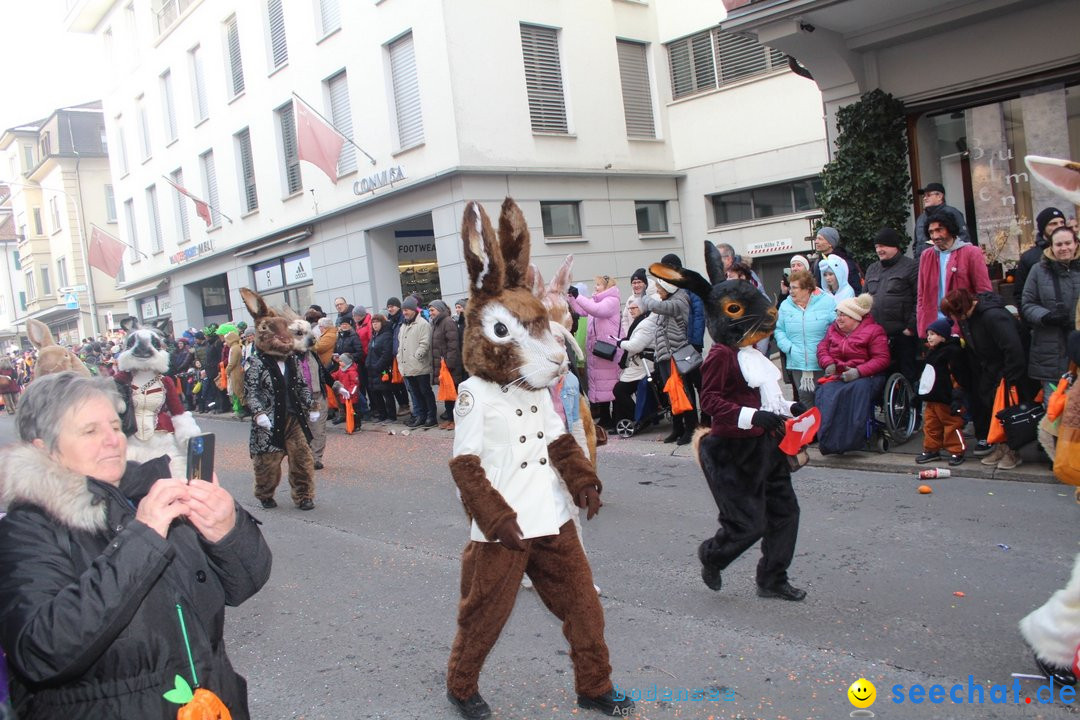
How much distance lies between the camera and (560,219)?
18594 mm

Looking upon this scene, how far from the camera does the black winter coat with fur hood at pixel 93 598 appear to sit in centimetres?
194

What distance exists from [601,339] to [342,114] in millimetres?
11480

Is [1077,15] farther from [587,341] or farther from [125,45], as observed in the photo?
[125,45]

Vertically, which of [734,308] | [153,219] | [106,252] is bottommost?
[734,308]

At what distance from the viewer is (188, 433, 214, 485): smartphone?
7.23ft

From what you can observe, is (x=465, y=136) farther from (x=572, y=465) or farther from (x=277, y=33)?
(x=572, y=465)

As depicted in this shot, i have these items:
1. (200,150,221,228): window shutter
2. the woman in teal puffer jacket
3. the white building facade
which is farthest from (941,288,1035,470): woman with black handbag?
(200,150,221,228): window shutter

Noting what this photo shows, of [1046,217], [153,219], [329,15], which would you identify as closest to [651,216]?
[329,15]

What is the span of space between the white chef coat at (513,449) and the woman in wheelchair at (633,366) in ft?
21.6

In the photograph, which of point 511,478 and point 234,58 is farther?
point 234,58

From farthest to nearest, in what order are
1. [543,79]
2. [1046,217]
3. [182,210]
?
[182,210] < [543,79] < [1046,217]

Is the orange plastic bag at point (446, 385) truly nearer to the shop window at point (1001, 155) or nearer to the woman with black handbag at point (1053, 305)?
the shop window at point (1001, 155)

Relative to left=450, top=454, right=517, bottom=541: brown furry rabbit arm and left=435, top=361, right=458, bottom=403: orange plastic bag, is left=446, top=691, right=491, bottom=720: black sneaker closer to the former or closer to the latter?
left=450, top=454, right=517, bottom=541: brown furry rabbit arm

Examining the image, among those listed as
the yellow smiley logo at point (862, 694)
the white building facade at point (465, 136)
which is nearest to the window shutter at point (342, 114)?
the white building facade at point (465, 136)
